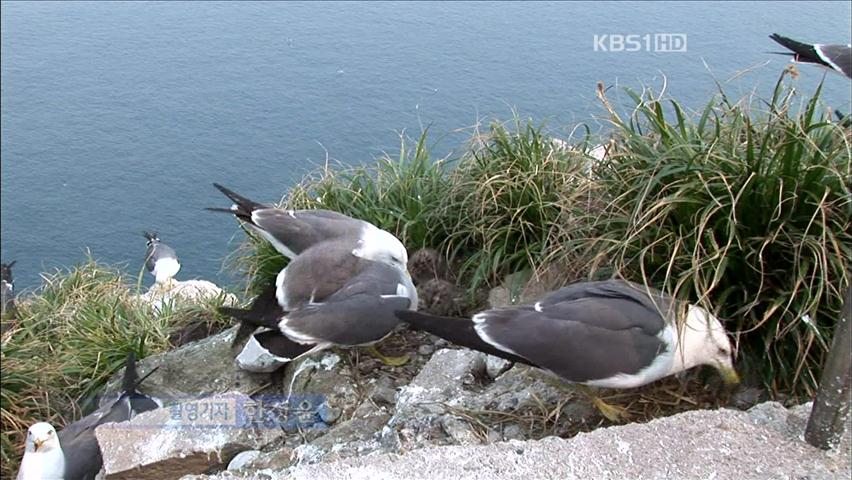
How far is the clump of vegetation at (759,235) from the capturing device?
2914 mm

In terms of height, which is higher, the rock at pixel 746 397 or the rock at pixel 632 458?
the rock at pixel 632 458

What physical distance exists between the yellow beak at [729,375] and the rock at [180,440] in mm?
1787

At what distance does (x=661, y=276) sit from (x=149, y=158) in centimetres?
586

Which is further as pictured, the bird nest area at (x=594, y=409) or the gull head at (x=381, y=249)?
the gull head at (x=381, y=249)

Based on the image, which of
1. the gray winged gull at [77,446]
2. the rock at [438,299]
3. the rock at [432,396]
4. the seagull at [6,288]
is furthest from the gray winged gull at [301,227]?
the seagull at [6,288]

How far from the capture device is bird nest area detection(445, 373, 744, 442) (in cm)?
302

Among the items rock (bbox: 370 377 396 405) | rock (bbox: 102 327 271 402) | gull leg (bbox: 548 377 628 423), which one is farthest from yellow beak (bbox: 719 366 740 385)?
rock (bbox: 102 327 271 402)

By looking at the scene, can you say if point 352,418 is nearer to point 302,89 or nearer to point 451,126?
point 451,126

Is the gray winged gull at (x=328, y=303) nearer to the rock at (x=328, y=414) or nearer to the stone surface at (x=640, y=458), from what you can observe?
the rock at (x=328, y=414)

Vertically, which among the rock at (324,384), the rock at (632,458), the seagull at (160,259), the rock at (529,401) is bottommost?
the seagull at (160,259)

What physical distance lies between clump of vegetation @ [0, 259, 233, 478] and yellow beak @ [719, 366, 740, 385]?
2745 mm

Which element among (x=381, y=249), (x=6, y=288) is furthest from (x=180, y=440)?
(x=6, y=288)

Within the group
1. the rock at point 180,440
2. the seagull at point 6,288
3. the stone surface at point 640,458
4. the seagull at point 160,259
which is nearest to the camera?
the stone surface at point 640,458

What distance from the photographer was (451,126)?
Result: 6508 millimetres
